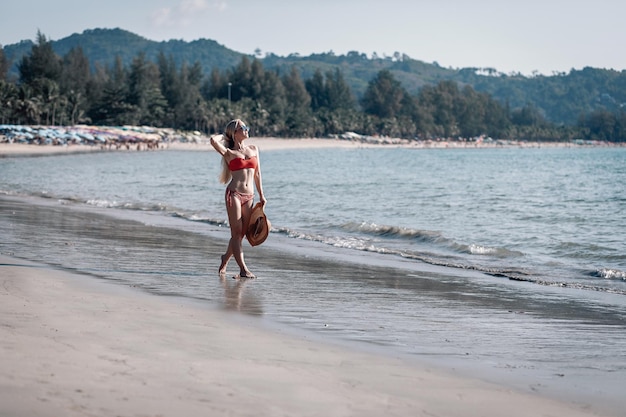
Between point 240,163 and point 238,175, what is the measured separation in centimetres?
16

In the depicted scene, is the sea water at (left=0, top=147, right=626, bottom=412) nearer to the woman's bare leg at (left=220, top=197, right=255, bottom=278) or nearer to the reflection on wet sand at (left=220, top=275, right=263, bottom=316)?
the reflection on wet sand at (left=220, top=275, right=263, bottom=316)

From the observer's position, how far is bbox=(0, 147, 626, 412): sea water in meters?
6.21

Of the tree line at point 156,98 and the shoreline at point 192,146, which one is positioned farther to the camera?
the tree line at point 156,98

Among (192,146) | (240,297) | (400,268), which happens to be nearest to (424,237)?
(400,268)

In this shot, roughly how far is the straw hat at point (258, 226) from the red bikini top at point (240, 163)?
46cm

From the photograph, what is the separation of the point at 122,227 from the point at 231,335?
1009 cm

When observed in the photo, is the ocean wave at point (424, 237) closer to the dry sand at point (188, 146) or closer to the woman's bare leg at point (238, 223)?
the woman's bare leg at point (238, 223)

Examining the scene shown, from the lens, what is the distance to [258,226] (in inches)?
358

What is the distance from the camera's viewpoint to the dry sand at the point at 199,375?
4.04 m

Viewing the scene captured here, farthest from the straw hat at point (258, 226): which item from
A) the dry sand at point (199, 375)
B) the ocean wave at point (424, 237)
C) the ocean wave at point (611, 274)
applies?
the ocean wave at point (424, 237)

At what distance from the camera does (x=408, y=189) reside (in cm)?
3638

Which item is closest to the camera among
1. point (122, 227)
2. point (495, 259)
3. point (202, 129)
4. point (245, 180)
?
point (245, 180)

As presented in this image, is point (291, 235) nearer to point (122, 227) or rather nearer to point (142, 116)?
point (122, 227)

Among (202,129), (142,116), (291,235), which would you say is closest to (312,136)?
(202,129)
